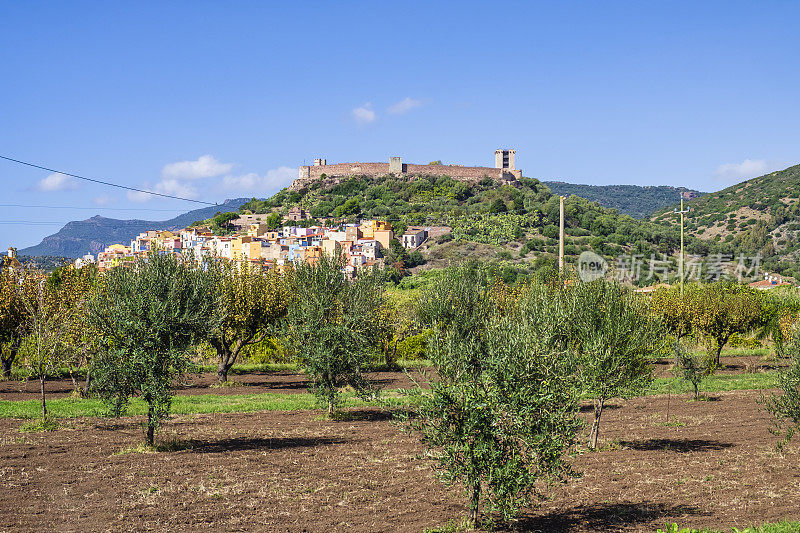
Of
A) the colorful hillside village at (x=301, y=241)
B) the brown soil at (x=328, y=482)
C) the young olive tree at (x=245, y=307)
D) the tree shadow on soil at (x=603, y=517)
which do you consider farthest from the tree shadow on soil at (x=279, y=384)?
the colorful hillside village at (x=301, y=241)

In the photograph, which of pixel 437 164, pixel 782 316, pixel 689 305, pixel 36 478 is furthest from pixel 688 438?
pixel 437 164

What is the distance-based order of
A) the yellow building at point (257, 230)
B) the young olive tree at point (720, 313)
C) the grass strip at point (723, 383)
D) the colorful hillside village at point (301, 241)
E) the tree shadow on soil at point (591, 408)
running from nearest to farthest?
the tree shadow on soil at point (591, 408)
the grass strip at point (723, 383)
the young olive tree at point (720, 313)
the colorful hillside village at point (301, 241)
the yellow building at point (257, 230)

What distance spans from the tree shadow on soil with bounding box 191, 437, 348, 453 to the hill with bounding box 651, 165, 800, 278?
98.8 m

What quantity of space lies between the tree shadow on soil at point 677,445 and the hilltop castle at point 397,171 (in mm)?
165002

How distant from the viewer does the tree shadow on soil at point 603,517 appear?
1195cm

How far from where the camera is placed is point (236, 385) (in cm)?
3466

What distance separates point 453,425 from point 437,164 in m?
179

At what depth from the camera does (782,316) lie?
163ft

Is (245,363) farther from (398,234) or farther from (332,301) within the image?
(398,234)

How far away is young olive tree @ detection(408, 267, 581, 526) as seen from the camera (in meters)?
10.8

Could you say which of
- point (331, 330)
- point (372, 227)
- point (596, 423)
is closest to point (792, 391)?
point (596, 423)

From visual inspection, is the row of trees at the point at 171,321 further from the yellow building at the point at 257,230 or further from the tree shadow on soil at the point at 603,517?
the yellow building at the point at 257,230

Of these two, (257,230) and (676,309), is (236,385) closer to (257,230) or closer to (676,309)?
(676,309)

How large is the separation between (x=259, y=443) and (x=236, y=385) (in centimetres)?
1553
